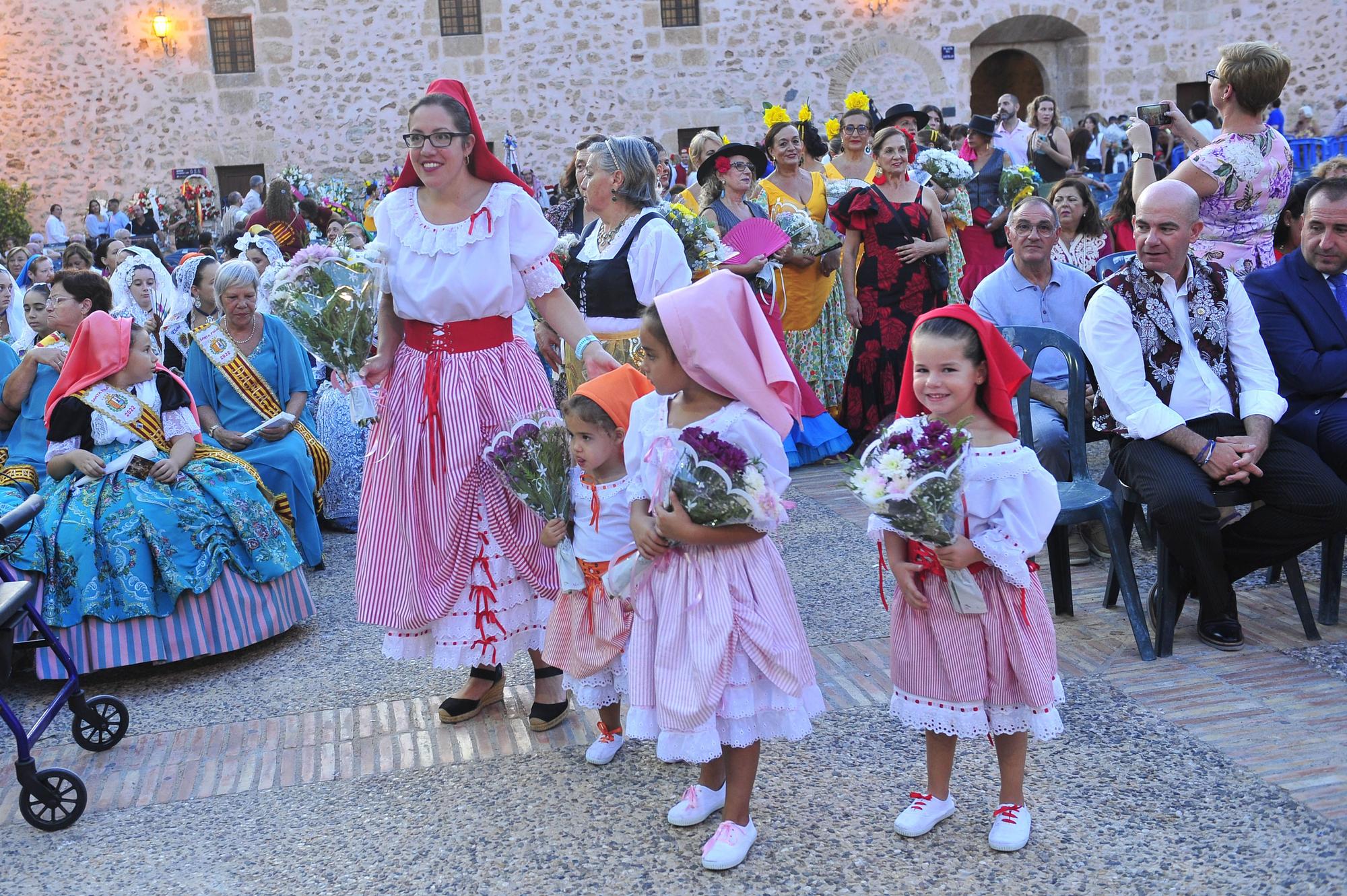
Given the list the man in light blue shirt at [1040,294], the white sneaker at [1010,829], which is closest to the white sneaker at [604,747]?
the white sneaker at [1010,829]

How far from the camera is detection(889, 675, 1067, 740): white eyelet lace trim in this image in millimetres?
2945

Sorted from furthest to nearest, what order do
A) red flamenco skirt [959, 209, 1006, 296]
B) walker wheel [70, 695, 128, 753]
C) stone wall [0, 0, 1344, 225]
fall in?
stone wall [0, 0, 1344, 225] → red flamenco skirt [959, 209, 1006, 296] → walker wheel [70, 695, 128, 753]

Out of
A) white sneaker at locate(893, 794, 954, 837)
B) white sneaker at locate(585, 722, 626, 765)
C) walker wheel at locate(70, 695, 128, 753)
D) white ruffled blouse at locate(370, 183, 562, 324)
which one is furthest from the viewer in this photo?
walker wheel at locate(70, 695, 128, 753)

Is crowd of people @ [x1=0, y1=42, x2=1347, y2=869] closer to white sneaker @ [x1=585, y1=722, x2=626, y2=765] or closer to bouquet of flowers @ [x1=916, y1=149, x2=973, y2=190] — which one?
white sneaker @ [x1=585, y1=722, x2=626, y2=765]

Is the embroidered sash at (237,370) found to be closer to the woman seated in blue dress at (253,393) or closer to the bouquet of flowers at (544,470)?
the woman seated in blue dress at (253,393)

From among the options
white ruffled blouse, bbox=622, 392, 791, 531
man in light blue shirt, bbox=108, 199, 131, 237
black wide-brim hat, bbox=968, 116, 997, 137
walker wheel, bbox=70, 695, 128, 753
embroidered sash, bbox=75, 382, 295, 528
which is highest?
black wide-brim hat, bbox=968, 116, 997, 137

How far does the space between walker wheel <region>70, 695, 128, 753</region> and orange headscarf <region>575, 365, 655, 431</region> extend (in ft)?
6.95

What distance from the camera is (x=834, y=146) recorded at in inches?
371

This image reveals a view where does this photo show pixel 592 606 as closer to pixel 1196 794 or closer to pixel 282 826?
pixel 282 826

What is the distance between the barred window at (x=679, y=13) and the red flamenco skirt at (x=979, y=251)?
14.2 m

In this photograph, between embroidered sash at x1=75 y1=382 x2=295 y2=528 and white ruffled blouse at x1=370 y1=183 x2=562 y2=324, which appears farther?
embroidered sash at x1=75 y1=382 x2=295 y2=528

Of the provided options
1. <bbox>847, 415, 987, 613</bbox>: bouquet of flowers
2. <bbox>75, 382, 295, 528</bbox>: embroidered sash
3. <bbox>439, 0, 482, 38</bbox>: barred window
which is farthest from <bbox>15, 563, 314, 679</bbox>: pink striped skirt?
<bbox>439, 0, 482, 38</bbox>: barred window

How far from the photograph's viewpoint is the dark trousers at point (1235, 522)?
4.16 metres

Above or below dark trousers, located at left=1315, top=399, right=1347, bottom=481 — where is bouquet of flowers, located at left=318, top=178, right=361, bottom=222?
above
